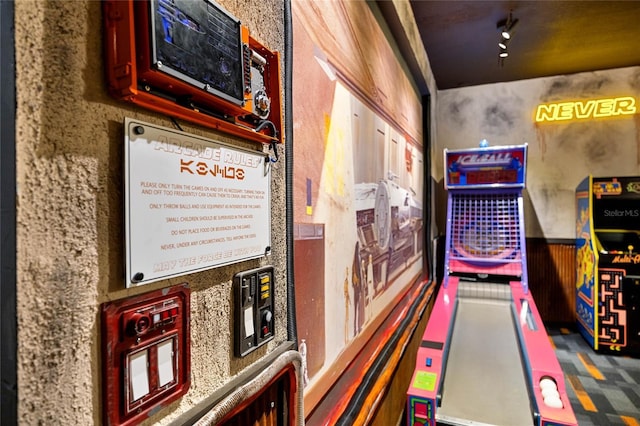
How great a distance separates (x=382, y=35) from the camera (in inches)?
96.8

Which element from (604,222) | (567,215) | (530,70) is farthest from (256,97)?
(567,215)

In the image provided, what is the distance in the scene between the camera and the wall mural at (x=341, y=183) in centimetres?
128

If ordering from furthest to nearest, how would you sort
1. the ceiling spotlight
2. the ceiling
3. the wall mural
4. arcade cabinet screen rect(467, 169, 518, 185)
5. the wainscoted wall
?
the wainscoted wall < arcade cabinet screen rect(467, 169, 518, 185) < the ceiling spotlight < the ceiling < the wall mural

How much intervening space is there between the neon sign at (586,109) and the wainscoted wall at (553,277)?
1644mm

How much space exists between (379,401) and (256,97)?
1.65m

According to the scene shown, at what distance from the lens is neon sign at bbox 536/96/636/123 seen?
430 centimetres

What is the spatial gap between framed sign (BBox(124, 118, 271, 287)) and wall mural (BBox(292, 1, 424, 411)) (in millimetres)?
382

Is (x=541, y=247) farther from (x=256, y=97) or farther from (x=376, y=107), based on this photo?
(x=256, y=97)

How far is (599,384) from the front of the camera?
9.73 feet

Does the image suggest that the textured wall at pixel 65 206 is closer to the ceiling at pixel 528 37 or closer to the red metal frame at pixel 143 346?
the red metal frame at pixel 143 346

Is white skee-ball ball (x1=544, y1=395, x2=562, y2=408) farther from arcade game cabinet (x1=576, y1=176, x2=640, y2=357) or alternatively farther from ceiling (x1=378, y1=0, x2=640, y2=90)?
ceiling (x1=378, y1=0, x2=640, y2=90)

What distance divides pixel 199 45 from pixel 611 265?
4.39 metres

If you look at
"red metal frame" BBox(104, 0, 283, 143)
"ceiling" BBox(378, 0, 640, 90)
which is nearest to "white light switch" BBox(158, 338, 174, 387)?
"red metal frame" BBox(104, 0, 283, 143)

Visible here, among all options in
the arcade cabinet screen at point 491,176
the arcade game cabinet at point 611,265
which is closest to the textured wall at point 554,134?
the arcade game cabinet at point 611,265
